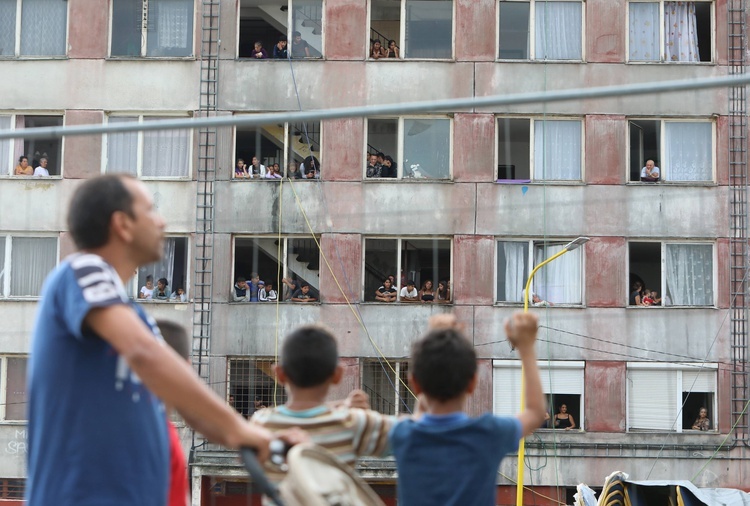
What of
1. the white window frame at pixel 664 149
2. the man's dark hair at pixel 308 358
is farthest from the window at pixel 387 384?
the man's dark hair at pixel 308 358

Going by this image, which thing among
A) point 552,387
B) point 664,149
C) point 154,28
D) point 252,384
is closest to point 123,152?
point 154,28

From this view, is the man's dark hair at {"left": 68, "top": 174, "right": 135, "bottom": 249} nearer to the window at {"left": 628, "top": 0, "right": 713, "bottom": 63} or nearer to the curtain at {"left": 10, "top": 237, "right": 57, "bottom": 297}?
the curtain at {"left": 10, "top": 237, "right": 57, "bottom": 297}

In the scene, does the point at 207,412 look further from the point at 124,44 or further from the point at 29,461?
the point at 124,44

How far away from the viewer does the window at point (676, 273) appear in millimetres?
33125

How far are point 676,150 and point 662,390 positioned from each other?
6.01 metres

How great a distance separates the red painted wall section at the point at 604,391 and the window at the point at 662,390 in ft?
0.76

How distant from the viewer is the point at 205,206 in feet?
109

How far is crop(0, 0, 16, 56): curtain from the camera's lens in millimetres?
34125

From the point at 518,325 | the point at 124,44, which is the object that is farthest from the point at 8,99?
the point at 518,325

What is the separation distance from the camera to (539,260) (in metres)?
33.2

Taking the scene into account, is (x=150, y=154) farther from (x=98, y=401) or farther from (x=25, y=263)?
(x=98, y=401)

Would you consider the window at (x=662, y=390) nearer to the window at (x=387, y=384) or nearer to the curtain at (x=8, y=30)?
the window at (x=387, y=384)

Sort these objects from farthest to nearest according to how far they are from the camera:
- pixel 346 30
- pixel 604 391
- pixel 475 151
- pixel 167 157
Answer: pixel 167 157 → pixel 346 30 → pixel 475 151 → pixel 604 391

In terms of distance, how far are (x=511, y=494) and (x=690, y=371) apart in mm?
5266
